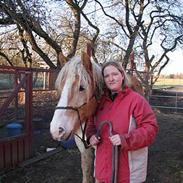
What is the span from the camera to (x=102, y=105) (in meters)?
1.97

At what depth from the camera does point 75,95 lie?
189 centimetres

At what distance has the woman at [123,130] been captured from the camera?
1.72 m

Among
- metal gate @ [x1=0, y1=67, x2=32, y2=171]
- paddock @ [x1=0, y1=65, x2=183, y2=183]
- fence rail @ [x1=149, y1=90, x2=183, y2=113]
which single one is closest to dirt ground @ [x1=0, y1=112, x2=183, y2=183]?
paddock @ [x1=0, y1=65, x2=183, y2=183]

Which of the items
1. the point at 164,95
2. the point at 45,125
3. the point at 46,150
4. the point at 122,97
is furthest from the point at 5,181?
the point at 164,95

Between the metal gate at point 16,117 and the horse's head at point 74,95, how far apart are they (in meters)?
2.46

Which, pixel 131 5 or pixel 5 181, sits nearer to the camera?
pixel 5 181

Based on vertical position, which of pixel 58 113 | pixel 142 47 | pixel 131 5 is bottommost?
pixel 58 113

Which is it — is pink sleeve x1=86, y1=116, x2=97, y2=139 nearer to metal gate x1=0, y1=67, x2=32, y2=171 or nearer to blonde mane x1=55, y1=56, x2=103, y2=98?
blonde mane x1=55, y1=56, x2=103, y2=98

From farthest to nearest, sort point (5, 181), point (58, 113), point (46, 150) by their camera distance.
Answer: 1. point (46, 150)
2. point (5, 181)
3. point (58, 113)

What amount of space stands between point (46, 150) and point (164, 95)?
8419 mm

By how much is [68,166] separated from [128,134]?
2841 millimetres

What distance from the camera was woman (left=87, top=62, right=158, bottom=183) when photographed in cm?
172

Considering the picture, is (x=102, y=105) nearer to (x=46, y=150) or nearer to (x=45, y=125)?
(x=46, y=150)

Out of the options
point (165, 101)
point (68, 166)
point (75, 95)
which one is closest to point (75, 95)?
point (75, 95)
